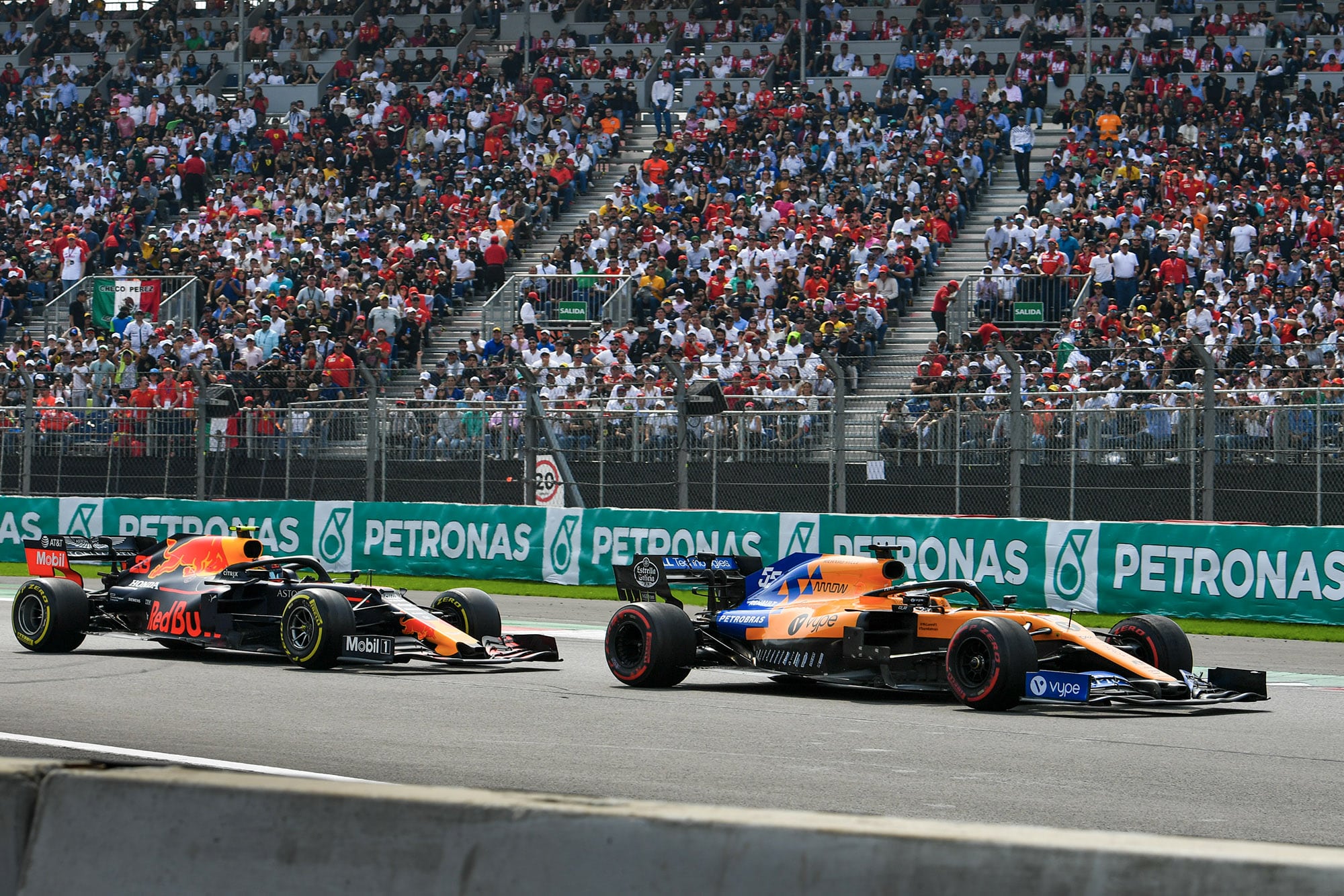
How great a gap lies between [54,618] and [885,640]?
21.1ft

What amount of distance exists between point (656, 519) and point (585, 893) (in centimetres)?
1622

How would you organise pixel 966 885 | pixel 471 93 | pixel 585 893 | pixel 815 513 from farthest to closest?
1. pixel 471 93
2. pixel 815 513
3. pixel 585 893
4. pixel 966 885


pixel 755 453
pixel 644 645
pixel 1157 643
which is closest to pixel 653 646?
pixel 644 645

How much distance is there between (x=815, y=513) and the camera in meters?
18.8

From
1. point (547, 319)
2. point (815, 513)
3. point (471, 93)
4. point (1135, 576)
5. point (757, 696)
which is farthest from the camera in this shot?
point (471, 93)

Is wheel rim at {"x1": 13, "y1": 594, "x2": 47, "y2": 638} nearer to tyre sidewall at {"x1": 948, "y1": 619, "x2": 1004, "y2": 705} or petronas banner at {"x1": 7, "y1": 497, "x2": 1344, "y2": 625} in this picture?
petronas banner at {"x1": 7, "y1": 497, "x2": 1344, "y2": 625}

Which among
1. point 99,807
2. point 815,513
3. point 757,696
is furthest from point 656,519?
point 99,807

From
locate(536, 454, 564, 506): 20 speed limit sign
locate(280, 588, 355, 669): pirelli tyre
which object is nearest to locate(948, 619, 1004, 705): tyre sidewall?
locate(280, 588, 355, 669): pirelli tyre

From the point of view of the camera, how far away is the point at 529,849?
12.6 feet

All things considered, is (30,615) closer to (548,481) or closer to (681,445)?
(681,445)

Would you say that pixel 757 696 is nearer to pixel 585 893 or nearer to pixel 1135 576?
pixel 1135 576

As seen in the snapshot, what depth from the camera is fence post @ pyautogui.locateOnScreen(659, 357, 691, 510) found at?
19.5 meters

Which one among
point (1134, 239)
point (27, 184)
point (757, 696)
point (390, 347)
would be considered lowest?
point (757, 696)

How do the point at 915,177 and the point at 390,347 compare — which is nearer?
the point at 390,347
